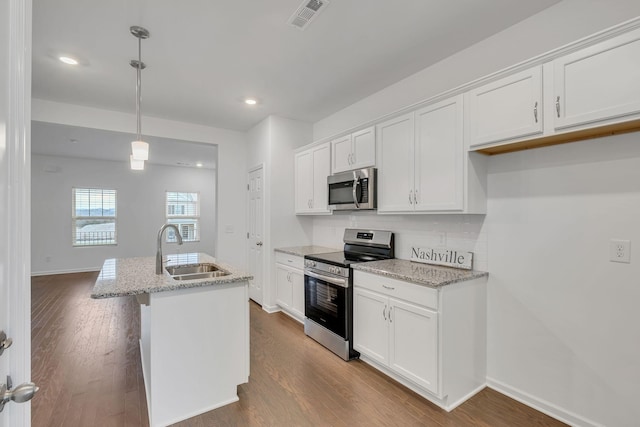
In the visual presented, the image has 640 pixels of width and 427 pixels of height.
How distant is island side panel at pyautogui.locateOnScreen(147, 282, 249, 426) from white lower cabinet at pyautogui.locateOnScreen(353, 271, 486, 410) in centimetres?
110

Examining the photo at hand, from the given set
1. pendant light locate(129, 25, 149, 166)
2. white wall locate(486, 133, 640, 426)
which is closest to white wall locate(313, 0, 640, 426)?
white wall locate(486, 133, 640, 426)

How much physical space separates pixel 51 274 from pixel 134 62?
21.4 ft

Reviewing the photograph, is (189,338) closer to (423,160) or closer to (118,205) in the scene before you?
(423,160)

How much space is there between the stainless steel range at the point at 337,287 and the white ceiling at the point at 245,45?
5.53ft

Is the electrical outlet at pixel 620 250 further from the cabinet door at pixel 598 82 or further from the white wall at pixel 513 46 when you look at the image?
the white wall at pixel 513 46

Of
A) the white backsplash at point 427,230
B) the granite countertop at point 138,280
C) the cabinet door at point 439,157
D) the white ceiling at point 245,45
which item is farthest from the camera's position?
the white backsplash at point 427,230

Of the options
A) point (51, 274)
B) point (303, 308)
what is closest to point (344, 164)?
point (303, 308)

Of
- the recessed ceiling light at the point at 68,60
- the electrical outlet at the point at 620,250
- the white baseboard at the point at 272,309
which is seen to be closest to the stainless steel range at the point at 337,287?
the white baseboard at the point at 272,309

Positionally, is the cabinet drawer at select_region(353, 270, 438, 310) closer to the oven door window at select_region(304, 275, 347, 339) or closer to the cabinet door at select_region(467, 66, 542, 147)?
the oven door window at select_region(304, 275, 347, 339)

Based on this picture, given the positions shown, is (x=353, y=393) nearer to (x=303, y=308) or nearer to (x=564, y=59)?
(x=303, y=308)

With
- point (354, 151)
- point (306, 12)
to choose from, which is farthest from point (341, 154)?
point (306, 12)

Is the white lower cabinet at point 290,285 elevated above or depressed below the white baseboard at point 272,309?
above

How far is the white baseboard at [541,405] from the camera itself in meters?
1.90

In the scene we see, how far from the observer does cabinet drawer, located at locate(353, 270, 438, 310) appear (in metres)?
2.11
